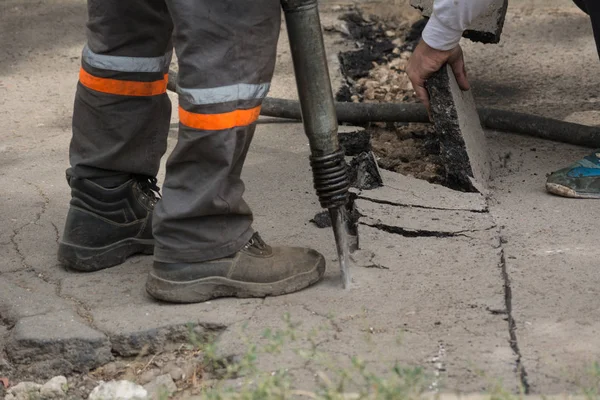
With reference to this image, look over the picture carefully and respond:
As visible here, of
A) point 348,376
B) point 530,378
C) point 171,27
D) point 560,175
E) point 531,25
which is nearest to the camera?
point 348,376

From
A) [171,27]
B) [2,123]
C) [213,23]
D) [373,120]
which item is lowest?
[2,123]

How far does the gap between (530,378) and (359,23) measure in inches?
151

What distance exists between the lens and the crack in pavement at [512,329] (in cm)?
204

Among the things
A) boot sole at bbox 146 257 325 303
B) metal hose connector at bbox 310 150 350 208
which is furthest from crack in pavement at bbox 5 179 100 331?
metal hose connector at bbox 310 150 350 208

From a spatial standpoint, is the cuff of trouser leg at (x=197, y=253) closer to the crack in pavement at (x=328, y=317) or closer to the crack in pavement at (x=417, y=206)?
A: the crack in pavement at (x=328, y=317)

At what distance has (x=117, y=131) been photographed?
8.77 feet

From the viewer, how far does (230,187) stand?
2438 mm

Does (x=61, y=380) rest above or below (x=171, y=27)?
below

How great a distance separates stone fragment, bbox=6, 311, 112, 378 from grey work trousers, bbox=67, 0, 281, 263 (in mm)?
298

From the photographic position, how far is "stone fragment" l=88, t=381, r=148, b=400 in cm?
216

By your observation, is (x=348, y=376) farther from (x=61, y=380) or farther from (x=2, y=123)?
(x=2, y=123)

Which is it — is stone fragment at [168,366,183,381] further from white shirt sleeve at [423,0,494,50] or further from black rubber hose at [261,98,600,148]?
black rubber hose at [261,98,600,148]

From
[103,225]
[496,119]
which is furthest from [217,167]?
[496,119]

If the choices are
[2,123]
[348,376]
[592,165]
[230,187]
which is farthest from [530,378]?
[2,123]
